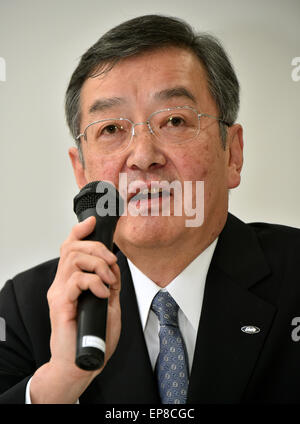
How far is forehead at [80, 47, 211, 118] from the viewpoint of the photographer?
1.52 m

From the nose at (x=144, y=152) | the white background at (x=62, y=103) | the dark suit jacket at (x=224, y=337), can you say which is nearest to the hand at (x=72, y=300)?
the dark suit jacket at (x=224, y=337)

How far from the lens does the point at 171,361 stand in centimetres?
144

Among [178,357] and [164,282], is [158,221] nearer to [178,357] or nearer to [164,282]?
[164,282]

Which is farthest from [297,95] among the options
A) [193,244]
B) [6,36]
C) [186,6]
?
[6,36]

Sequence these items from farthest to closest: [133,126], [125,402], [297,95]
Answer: [297,95], [133,126], [125,402]

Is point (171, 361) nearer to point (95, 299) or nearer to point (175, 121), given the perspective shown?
point (95, 299)

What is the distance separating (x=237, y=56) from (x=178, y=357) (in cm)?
137

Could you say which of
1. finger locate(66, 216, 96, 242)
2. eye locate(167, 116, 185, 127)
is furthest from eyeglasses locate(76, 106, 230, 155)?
finger locate(66, 216, 96, 242)

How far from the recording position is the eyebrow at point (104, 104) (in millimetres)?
1536

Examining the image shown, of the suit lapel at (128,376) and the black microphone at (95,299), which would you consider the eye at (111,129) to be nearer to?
the black microphone at (95,299)

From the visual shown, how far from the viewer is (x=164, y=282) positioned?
164cm

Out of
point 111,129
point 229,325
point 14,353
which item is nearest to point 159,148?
point 111,129

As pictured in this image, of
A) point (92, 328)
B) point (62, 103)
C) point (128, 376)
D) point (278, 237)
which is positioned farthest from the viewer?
point (62, 103)

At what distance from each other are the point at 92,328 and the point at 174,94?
896mm
